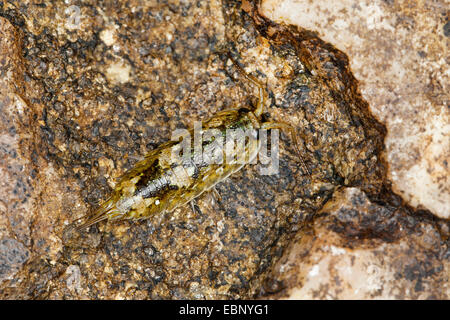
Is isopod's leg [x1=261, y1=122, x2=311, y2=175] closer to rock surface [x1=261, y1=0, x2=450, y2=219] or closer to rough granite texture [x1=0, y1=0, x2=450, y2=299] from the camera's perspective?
rough granite texture [x1=0, y1=0, x2=450, y2=299]

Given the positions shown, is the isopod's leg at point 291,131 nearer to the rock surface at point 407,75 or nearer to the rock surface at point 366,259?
the rock surface at point 366,259

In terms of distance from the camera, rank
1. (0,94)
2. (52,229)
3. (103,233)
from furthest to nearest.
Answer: (103,233)
(52,229)
(0,94)

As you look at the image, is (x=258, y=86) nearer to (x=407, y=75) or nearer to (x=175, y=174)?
(x=175, y=174)

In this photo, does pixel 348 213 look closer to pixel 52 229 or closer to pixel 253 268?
pixel 253 268

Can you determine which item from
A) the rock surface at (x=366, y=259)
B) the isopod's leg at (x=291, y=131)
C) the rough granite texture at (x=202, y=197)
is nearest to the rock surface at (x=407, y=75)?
the rough granite texture at (x=202, y=197)

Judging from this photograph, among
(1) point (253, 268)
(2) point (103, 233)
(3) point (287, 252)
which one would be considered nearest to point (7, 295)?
(2) point (103, 233)

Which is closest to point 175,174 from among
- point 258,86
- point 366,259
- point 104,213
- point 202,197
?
point 202,197

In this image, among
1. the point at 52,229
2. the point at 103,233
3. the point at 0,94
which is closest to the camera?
the point at 0,94
